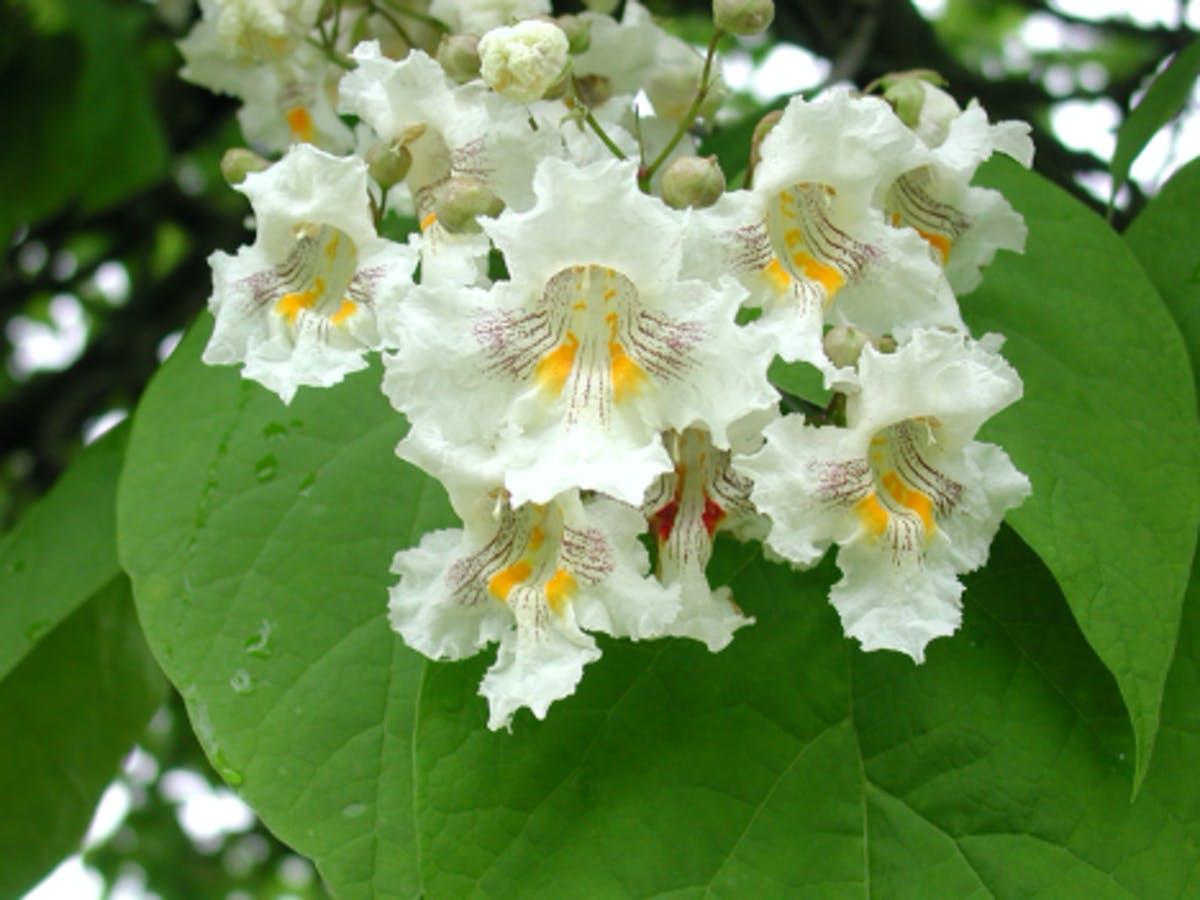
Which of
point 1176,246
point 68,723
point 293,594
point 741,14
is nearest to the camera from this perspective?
point 741,14

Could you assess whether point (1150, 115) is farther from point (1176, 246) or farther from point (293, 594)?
point (293, 594)

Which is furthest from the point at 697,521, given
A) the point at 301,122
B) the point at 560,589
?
Result: the point at 301,122

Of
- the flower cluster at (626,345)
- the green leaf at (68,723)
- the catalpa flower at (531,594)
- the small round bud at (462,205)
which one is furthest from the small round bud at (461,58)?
the green leaf at (68,723)

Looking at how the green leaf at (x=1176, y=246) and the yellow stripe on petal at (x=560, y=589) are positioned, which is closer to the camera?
the yellow stripe on petal at (x=560, y=589)

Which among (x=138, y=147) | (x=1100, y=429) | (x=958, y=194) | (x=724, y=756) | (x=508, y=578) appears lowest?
(x=138, y=147)

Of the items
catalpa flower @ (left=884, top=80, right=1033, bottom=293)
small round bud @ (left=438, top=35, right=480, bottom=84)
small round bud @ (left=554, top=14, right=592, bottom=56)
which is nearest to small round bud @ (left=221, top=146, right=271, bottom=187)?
small round bud @ (left=438, top=35, right=480, bottom=84)

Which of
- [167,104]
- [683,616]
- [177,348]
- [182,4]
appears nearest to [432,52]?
[177,348]

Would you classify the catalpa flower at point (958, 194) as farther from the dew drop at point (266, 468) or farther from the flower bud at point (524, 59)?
the dew drop at point (266, 468)
